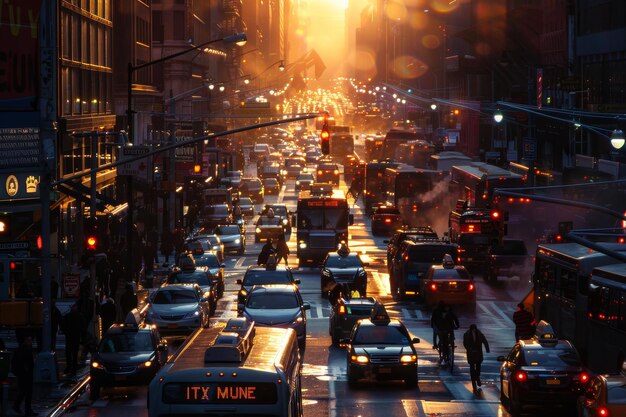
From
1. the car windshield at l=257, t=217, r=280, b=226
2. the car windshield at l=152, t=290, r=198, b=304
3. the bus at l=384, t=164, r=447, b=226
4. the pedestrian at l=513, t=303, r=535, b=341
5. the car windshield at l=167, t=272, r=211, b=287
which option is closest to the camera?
the pedestrian at l=513, t=303, r=535, b=341

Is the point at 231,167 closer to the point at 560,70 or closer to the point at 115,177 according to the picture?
the point at 560,70

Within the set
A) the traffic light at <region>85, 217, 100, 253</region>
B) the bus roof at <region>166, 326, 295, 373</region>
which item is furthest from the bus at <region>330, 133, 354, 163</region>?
the bus roof at <region>166, 326, 295, 373</region>

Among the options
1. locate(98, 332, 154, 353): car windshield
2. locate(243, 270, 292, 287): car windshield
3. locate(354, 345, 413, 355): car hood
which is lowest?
locate(354, 345, 413, 355): car hood

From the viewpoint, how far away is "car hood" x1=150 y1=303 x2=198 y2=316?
34.2 m

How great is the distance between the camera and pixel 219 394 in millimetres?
15250

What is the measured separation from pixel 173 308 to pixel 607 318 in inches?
528

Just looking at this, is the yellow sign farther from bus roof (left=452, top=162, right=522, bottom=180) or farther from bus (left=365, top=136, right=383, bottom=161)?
bus (left=365, top=136, right=383, bottom=161)

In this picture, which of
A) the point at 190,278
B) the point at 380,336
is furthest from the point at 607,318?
the point at 190,278

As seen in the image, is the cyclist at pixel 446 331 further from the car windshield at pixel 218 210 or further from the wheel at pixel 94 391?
the car windshield at pixel 218 210

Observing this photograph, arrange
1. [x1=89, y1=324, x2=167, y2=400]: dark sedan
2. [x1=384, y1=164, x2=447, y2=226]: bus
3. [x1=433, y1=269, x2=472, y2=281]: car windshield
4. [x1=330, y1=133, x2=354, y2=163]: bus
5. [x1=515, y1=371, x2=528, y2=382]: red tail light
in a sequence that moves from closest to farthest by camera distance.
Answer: [x1=515, y1=371, x2=528, y2=382]: red tail light, [x1=89, y1=324, x2=167, y2=400]: dark sedan, [x1=433, y1=269, x2=472, y2=281]: car windshield, [x1=384, y1=164, x2=447, y2=226]: bus, [x1=330, y1=133, x2=354, y2=163]: bus

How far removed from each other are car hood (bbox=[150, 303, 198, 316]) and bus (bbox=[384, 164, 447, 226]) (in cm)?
3968

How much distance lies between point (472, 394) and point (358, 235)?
44408 mm

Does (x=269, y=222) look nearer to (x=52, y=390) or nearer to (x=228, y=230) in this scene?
(x=228, y=230)

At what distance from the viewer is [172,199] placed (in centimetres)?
6644
